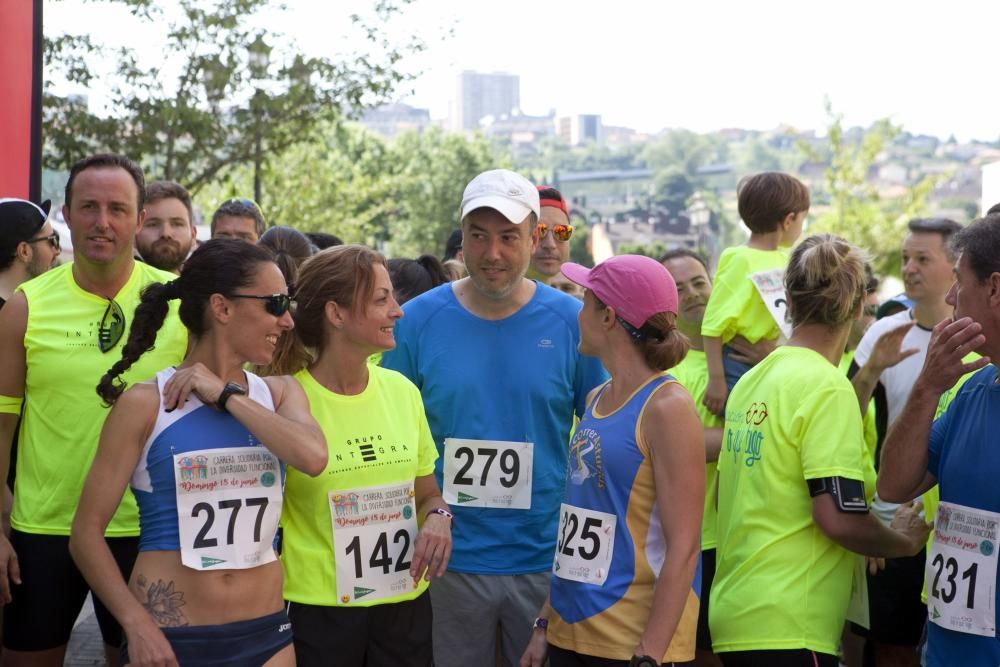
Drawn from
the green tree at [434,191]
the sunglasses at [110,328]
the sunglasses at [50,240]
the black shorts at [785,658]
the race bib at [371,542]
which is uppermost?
the green tree at [434,191]

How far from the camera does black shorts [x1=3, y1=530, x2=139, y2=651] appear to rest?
170 inches

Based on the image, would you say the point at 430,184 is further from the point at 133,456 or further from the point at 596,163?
the point at 596,163

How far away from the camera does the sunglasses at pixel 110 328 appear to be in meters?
4.33

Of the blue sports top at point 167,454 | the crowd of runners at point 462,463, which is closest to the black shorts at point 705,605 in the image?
the crowd of runners at point 462,463

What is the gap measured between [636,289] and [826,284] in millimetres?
673

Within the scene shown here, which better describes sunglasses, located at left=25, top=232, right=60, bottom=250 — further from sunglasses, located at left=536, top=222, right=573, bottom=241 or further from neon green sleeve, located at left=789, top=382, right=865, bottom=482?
neon green sleeve, located at left=789, top=382, right=865, bottom=482

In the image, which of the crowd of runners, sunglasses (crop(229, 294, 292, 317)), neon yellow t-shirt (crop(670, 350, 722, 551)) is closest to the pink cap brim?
the crowd of runners

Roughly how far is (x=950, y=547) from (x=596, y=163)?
174730mm

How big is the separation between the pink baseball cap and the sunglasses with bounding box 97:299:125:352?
1.84 m

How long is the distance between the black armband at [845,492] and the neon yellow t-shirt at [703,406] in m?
1.80

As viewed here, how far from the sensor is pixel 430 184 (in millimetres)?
75500

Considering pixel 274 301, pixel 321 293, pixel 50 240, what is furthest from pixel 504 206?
pixel 50 240

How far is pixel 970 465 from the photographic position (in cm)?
328

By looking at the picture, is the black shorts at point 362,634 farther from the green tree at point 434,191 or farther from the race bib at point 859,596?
the green tree at point 434,191
